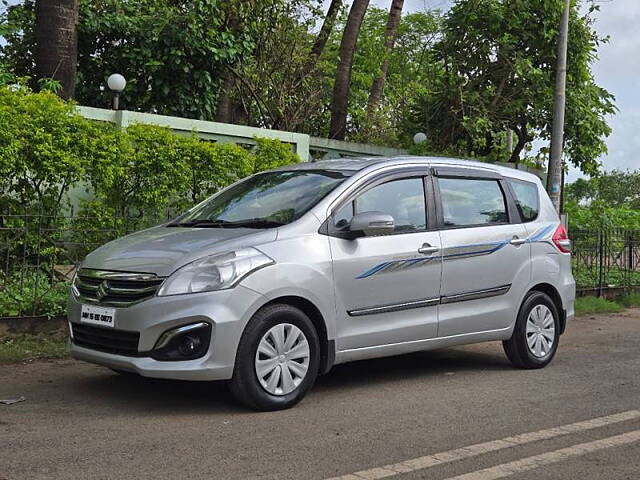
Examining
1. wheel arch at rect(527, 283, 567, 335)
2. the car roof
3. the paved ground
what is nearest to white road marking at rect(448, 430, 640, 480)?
the paved ground

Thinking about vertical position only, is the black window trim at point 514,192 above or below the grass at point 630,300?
above

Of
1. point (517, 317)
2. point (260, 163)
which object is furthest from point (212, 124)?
point (517, 317)

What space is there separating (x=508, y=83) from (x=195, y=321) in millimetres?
16803

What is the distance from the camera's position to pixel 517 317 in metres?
7.98

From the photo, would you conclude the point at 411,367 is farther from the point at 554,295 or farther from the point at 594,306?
the point at 594,306

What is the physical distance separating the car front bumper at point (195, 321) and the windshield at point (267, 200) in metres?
0.87

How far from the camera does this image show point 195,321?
584 centimetres

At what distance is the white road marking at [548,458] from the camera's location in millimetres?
4797

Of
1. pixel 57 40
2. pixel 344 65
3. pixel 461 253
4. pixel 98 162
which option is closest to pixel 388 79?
pixel 344 65

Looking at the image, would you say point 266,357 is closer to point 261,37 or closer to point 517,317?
point 517,317

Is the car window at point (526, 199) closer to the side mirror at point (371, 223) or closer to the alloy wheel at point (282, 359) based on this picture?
the side mirror at point (371, 223)

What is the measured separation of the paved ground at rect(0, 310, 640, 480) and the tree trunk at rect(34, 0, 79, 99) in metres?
6.12

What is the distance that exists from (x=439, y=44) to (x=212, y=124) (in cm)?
1001

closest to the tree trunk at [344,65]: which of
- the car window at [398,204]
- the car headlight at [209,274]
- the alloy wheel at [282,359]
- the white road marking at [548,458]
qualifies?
the car window at [398,204]
